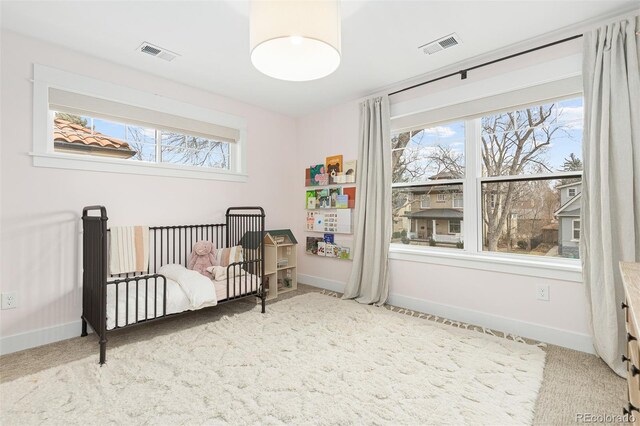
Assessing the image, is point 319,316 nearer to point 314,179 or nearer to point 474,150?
point 314,179

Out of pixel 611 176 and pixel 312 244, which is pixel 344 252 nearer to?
pixel 312 244

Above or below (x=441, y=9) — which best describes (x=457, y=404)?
below

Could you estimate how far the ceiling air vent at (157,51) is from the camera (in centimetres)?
236

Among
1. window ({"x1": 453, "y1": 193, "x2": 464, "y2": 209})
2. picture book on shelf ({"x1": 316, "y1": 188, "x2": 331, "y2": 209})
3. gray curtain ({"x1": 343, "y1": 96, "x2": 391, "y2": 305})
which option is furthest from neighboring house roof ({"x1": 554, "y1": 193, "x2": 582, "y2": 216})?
picture book on shelf ({"x1": 316, "y1": 188, "x2": 331, "y2": 209})

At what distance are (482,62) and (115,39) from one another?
9.67 feet

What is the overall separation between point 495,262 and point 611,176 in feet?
3.18

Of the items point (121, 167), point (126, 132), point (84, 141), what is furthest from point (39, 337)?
point (126, 132)

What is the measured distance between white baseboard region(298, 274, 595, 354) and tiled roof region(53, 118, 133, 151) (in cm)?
307

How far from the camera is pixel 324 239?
3830 millimetres

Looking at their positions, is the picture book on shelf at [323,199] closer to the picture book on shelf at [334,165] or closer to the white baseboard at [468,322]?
the picture book on shelf at [334,165]

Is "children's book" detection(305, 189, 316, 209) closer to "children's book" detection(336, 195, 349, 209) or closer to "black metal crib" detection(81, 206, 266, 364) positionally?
"children's book" detection(336, 195, 349, 209)

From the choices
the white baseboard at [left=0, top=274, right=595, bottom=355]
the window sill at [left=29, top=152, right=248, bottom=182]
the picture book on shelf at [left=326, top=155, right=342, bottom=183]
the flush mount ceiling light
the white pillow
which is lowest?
the white baseboard at [left=0, top=274, right=595, bottom=355]

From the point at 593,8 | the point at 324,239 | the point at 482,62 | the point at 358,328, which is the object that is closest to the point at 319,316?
the point at 358,328

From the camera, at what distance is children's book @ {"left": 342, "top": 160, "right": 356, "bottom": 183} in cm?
348
